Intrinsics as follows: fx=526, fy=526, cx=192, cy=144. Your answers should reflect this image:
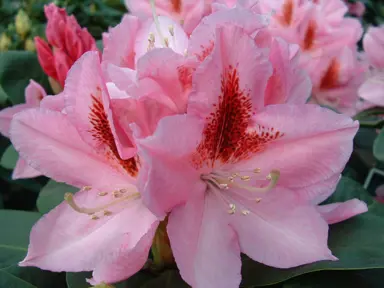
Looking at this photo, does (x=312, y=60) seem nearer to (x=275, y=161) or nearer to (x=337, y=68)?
(x=337, y=68)

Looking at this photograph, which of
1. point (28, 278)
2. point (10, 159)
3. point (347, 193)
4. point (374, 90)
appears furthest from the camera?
point (10, 159)

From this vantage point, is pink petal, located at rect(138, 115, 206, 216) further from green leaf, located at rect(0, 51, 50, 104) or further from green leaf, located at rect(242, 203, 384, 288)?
green leaf, located at rect(0, 51, 50, 104)

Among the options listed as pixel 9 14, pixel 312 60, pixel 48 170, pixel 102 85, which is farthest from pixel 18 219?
pixel 9 14

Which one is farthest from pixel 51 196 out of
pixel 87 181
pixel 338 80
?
pixel 338 80

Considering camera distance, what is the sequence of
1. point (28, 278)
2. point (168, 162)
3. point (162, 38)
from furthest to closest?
point (28, 278) < point (162, 38) < point (168, 162)

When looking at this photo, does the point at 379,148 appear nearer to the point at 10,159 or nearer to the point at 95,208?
the point at 95,208

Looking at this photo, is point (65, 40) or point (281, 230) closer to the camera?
point (281, 230)
